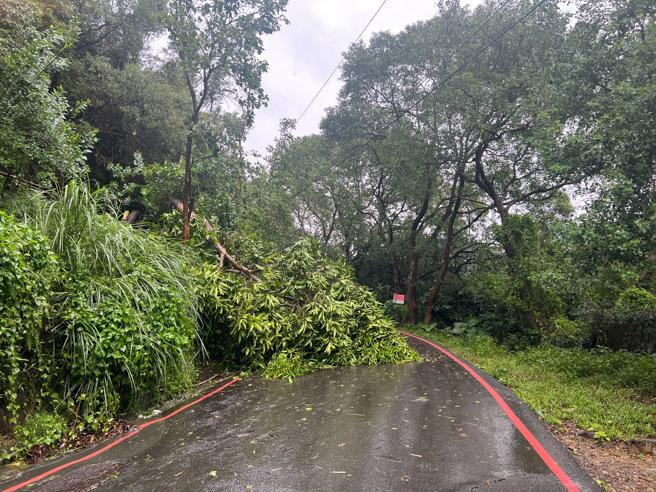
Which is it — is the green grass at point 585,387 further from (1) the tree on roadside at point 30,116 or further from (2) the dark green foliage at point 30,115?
(1) the tree on roadside at point 30,116

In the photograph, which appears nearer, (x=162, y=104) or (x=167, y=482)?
(x=167, y=482)

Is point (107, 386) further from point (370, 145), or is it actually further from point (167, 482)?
point (370, 145)

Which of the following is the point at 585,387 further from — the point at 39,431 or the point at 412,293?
the point at 412,293

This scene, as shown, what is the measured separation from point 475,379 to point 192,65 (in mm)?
9783

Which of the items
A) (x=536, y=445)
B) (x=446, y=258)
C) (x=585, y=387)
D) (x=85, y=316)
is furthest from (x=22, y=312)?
(x=446, y=258)

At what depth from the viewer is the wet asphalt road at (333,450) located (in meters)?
3.64

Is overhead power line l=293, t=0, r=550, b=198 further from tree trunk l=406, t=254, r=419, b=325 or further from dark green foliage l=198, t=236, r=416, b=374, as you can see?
dark green foliage l=198, t=236, r=416, b=374

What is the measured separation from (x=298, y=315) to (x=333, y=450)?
5318 millimetres

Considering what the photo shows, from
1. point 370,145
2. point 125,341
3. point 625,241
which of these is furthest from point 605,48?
point 370,145

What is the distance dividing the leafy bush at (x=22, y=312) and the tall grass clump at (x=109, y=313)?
0.29 meters

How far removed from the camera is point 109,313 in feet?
17.3

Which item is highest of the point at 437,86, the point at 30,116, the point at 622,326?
the point at 437,86

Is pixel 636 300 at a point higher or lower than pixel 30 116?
lower

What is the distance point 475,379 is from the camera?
25.8 ft
